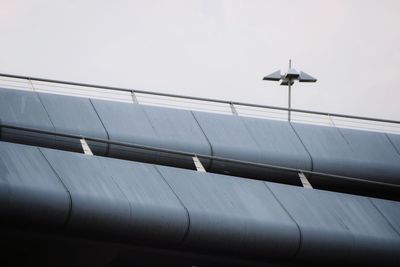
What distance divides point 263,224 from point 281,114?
8097 millimetres

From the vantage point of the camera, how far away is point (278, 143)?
27.3 metres

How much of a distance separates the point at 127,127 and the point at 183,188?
4331 mm

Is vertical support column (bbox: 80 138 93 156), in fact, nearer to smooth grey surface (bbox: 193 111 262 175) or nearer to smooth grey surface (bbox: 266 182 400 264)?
smooth grey surface (bbox: 193 111 262 175)

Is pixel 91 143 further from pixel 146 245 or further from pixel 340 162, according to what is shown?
pixel 340 162

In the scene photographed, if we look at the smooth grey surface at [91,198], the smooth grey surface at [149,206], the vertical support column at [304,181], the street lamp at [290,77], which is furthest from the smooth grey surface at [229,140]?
the street lamp at [290,77]

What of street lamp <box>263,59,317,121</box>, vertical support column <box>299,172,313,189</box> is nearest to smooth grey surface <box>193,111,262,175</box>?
vertical support column <box>299,172,313,189</box>

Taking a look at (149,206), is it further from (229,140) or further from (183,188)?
(229,140)

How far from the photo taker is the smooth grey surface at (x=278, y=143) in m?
26.9

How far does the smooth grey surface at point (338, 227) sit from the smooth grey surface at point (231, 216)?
16.2 inches

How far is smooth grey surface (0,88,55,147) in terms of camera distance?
77.1ft

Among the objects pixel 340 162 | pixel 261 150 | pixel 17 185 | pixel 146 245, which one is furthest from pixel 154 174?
pixel 340 162

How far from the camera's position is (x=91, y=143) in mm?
24391

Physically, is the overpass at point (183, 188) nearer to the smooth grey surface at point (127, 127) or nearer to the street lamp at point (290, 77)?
the smooth grey surface at point (127, 127)

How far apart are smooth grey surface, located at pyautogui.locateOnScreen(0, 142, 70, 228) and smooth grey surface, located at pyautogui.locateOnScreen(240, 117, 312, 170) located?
8.50 metres
